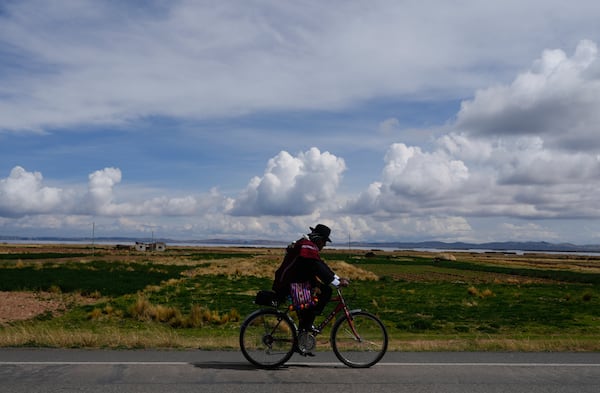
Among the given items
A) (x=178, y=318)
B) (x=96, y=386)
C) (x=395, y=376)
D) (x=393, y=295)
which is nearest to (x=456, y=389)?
(x=395, y=376)

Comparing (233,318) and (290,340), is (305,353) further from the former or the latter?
(233,318)

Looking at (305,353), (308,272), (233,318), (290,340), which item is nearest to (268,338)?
(290,340)

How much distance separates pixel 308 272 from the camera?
30.0 feet

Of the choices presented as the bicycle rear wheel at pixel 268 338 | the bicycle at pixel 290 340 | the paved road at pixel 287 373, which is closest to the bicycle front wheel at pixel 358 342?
the bicycle at pixel 290 340

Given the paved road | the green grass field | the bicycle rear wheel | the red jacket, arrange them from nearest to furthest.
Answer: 1. the paved road
2. the red jacket
3. the bicycle rear wheel
4. the green grass field

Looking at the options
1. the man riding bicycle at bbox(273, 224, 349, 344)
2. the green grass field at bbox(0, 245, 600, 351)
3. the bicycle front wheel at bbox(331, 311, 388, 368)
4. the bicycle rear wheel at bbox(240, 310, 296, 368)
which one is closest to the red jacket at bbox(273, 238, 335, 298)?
the man riding bicycle at bbox(273, 224, 349, 344)

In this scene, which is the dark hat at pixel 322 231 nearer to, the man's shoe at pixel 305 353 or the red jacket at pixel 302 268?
the red jacket at pixel 302 268

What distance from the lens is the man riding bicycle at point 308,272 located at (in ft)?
29.3

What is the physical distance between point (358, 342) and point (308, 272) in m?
1.36

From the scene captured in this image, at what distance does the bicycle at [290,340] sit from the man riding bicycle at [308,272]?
0.19 meters

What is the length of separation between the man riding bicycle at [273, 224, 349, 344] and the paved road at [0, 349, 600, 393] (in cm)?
89

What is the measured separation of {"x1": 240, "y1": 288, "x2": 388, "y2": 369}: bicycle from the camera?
9.15 meters

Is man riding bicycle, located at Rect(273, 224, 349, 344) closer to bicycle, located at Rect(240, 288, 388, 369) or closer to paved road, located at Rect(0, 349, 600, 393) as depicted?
bicycle, located at Rect(240, 288, 388, 369)

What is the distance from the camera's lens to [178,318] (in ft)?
77.1
